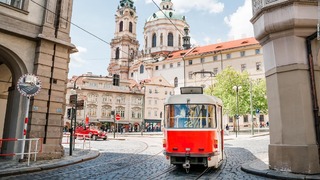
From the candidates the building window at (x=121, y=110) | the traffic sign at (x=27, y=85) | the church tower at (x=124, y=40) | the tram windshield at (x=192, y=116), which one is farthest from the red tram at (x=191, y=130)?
the church tower at (x=124, y=40)

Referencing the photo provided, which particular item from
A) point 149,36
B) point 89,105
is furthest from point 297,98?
point 149,36

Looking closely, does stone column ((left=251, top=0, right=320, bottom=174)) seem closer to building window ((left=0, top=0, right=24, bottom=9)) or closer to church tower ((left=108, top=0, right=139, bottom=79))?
building window ((left=0, top=0, right=24, bottom=9))

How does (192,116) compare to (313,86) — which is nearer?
(313,86)

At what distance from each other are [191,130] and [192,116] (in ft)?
1.76

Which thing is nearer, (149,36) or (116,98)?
(116,98)

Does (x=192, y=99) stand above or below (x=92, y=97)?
below

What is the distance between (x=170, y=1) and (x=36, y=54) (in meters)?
95.4

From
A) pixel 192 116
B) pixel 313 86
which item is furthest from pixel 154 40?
pixel 313 86

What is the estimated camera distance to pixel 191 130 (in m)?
9.52

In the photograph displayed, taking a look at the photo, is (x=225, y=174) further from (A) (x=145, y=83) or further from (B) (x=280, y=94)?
(A) (x=145, y=83)

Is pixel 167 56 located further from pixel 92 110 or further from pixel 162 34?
pixel 92 110

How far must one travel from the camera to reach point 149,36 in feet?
294

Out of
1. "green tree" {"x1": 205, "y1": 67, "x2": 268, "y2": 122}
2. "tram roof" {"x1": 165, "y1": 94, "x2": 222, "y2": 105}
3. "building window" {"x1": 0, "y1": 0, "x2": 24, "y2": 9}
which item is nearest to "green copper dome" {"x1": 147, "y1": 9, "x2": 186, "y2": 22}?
"green tree" {"x1": 205, "y1": 67, "x2": 268, "y2": 122}

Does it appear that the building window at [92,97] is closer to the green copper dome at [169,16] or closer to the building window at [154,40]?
the building window at [154,40]
